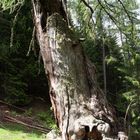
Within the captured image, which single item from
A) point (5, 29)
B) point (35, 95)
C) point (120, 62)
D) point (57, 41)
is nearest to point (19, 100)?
point (35, 95)

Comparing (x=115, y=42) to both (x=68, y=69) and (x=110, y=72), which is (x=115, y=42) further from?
(x=68, y=69)

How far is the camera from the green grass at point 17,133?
10945 millimetres

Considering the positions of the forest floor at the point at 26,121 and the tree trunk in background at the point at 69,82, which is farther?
the forest floor at the point at 26,121

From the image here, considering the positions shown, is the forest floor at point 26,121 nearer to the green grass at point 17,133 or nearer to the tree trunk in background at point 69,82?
the green grass at point 17,133

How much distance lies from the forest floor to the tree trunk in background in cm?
817

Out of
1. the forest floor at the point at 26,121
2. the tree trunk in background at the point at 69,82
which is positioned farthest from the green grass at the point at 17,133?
the tree trunk in background at the point at 69,82

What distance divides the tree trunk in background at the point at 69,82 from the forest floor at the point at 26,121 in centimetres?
817

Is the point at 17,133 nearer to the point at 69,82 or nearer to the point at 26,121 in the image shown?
the point at 26,121

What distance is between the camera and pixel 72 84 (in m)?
2.25

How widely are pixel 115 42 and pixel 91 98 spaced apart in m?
22.1

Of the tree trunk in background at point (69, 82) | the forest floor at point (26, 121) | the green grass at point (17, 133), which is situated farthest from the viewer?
the forest floor at point (26, 121)

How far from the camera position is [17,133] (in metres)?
12.0

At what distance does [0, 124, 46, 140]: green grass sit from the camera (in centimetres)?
1095

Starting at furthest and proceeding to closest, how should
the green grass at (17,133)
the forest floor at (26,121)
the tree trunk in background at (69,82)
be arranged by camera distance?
the forest floor at (26,121) → the green grass at (17,133) → the tree trunk in background at (69,82)
